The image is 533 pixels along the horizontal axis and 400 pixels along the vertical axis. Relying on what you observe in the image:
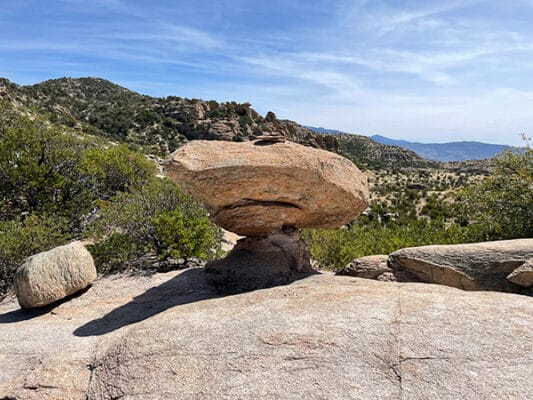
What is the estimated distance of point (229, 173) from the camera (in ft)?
27.5

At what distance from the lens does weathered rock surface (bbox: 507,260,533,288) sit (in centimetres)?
755

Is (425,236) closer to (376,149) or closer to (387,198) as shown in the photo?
(387,198)

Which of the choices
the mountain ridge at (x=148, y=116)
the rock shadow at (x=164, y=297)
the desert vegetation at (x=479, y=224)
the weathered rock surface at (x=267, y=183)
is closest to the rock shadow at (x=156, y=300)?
the rock shadow at (x=164, y=297)

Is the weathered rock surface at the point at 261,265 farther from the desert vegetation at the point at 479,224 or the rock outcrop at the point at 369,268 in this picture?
the desert vegetation at the point at 479,224

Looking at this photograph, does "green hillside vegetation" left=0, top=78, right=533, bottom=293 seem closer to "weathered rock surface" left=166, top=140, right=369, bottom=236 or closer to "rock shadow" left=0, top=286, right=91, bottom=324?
"rock shadow" left=0, top=286, right=91, bottom=324

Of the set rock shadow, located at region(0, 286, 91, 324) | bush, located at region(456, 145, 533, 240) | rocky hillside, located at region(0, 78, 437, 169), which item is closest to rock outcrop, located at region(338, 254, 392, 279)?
bush, located at region(456, 145, 533, 240)

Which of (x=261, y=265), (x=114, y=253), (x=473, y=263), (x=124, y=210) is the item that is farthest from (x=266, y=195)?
(x=124, y=210)

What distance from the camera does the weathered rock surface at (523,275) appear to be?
7547 millimetres

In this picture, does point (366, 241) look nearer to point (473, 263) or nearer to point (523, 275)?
point (473, 263)

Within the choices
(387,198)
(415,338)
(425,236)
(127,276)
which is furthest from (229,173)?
(387,198)

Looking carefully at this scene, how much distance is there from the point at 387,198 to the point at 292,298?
42.4 m

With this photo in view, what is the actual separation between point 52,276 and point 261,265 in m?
5.09

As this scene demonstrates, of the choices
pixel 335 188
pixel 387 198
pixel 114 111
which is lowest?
pixel 387 198

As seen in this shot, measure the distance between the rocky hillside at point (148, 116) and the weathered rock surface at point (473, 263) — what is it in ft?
156
